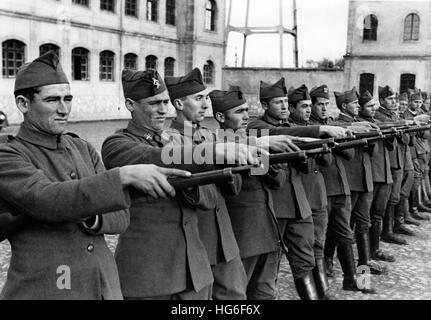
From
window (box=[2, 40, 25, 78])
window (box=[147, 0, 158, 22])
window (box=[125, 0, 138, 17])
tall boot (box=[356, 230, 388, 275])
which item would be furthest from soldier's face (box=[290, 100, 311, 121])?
window (box=[147, 0, 158, 22])

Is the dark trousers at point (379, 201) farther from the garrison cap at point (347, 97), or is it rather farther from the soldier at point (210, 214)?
the soldier at point (210, 214)

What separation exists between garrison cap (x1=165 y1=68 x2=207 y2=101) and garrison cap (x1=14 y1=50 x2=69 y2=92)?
1530 millimetres

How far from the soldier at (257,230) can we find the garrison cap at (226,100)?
0.81 ft

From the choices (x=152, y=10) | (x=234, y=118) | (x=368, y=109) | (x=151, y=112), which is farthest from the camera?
(x=152, y=10)

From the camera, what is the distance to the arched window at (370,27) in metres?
30.2

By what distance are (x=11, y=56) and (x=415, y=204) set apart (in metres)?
16.4

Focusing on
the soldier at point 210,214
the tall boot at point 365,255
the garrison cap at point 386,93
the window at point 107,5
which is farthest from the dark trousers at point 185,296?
the window at point 107,5

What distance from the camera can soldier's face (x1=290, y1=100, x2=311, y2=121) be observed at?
5801mm

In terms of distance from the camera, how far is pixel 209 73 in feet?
103

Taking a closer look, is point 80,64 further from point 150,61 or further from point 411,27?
point 411,27

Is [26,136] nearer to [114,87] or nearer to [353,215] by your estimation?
[353,215]

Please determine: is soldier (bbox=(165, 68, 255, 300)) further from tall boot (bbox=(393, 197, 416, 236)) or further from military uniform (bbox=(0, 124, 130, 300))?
tall boot (bbox=(393, 197, 416, 236))

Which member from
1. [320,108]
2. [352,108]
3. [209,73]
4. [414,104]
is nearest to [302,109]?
[320,108]

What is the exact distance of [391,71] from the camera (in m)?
29.8
